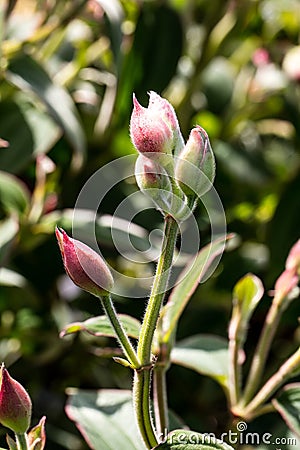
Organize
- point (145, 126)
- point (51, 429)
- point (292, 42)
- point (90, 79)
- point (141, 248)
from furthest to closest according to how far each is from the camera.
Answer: point (292, 42)
point (90, 79)
point (51, 429)
point (141, 248)
point (145, 126)

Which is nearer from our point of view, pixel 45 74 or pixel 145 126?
pixel 145 126

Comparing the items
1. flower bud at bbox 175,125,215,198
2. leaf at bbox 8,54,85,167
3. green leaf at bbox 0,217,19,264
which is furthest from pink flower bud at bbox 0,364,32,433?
leaf at bbox 8,54,85,167

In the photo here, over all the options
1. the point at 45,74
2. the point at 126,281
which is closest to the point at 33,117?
the point at 45,74

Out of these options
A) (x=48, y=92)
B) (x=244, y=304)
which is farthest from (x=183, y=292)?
(x=48, y=92)

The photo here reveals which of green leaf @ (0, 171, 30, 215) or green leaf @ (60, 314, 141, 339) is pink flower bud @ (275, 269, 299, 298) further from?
green leaf @ (0, 171, 30, 215)

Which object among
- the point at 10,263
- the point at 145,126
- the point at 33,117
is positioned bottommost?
the point at 10,263

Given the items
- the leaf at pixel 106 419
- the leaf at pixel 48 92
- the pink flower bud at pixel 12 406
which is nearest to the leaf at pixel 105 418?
the leaf at pixel 106 419

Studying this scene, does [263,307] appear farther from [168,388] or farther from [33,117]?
[33,117]
